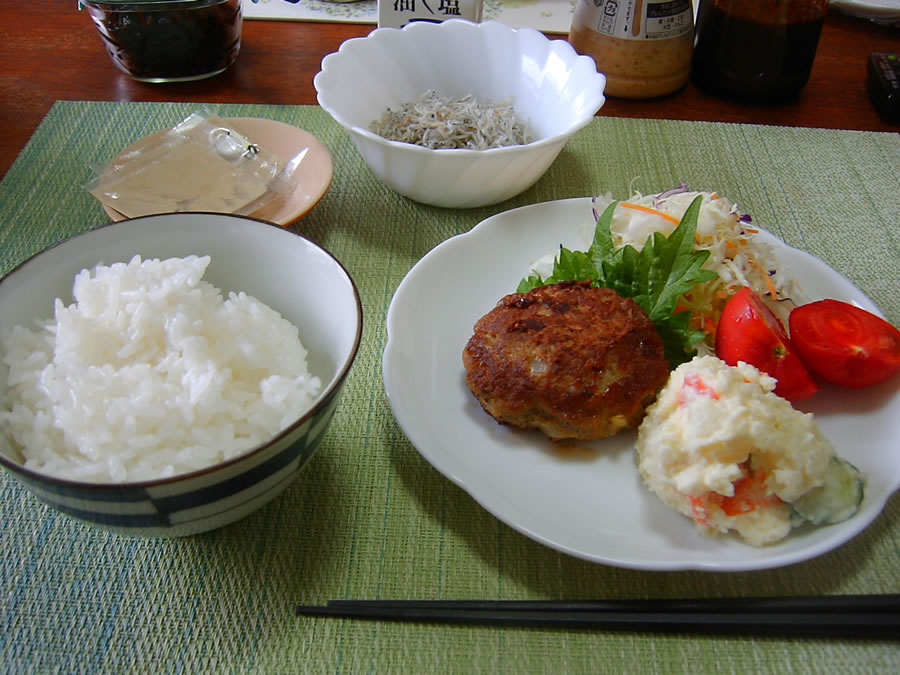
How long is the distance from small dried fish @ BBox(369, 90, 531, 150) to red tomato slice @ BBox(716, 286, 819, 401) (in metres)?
0.91

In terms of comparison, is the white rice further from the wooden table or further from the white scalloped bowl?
the wooden table

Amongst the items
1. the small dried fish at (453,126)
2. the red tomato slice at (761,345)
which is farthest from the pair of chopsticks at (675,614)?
the small dried fish at (453,126)

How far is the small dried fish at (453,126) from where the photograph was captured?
6.83 feet

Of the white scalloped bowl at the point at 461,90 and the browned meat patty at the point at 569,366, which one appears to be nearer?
the browned meat patty at the point at 569,366

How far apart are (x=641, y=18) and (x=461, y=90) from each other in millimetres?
Result: 689

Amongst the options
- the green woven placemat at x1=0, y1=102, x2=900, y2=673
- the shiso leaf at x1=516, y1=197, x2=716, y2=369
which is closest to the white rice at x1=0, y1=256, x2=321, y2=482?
the green woven placemat at x1=0, y1=102, x2=900, y2=673

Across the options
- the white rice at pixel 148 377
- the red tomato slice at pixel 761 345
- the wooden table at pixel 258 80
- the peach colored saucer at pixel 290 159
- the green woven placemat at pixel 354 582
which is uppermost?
the white rice at pixel 148 377

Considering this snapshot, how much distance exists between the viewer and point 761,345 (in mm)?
1438

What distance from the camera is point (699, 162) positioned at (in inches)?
90.6

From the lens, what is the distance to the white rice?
3.42 ft

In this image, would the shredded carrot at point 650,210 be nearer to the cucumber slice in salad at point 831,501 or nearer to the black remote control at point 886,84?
the cucumber slice in salad at point 831,501

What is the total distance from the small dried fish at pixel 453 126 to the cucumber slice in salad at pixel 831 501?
4.34 ft

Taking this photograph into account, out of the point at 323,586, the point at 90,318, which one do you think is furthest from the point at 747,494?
the point at 90,318

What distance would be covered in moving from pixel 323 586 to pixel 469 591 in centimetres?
26
